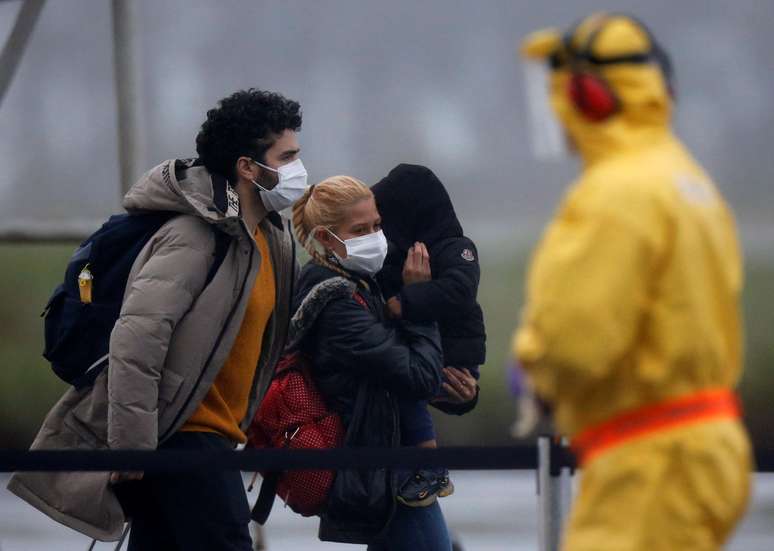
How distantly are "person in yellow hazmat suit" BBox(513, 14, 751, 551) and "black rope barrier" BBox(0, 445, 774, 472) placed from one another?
1.34m

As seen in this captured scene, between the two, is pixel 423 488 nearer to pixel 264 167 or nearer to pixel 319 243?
pixel 319 243

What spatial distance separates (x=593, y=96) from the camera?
9.82ft

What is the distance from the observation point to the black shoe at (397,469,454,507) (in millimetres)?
4426

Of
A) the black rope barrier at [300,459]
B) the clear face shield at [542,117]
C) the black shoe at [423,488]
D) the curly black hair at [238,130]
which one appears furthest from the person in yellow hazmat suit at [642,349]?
the curly black hair at [238,130]

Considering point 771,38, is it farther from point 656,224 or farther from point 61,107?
point 656,224

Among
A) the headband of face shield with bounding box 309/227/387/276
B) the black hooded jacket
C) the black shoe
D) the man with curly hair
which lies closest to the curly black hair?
the man with curly hair

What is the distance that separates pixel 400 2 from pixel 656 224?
3.48 meters

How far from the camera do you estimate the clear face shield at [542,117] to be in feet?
10.3

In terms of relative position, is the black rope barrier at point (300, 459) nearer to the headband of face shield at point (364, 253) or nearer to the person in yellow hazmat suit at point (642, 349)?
the headband of face shield at point (364, 253)

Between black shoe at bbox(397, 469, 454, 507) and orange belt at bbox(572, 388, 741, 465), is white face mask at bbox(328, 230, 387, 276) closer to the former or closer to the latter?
black shoe at bbox(397, 469, 454, 507)

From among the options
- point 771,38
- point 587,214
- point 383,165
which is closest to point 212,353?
point 587,214

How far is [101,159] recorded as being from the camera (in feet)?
21.0

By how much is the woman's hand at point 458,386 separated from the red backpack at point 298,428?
355 mm

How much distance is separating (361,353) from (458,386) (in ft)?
1.39
